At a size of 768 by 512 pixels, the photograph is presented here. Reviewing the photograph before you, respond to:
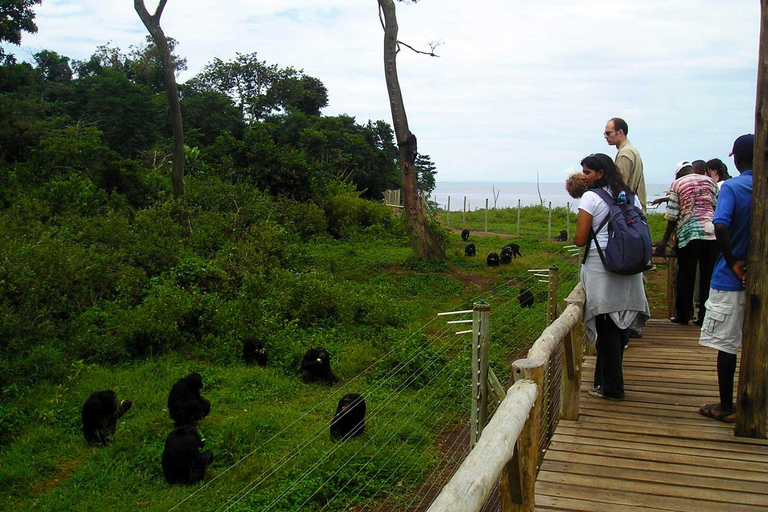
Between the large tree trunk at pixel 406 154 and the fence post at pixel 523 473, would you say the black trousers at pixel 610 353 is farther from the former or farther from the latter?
the large tree trunk at pixel 406 154

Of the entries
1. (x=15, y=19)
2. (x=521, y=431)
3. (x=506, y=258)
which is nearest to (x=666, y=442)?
(x=521, y=431)

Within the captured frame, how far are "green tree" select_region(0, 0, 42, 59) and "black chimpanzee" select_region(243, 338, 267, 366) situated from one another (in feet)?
55.6

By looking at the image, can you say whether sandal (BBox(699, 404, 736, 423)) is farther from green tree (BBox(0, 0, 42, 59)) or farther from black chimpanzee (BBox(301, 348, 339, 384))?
green tree (BBox(0, 0, 42, 59))

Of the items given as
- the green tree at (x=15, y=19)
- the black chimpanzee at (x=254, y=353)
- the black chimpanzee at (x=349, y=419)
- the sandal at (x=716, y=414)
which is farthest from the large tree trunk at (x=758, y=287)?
the green tree at (x=15, y=19)

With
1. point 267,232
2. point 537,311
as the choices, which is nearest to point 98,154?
point 267,232

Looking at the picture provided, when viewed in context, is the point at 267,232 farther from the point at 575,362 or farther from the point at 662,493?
the point at 662,493

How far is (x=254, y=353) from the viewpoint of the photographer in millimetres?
7840

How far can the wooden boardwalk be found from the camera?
11.2 ft

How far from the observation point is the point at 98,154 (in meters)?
16.2

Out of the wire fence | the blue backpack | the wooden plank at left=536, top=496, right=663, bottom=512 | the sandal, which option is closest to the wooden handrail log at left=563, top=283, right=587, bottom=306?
the blue backpack

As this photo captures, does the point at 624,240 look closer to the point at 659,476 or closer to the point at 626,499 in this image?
the point at 659,476

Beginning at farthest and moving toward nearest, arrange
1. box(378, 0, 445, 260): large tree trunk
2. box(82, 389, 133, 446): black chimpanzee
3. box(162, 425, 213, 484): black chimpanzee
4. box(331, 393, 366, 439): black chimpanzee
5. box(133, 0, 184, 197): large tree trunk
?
1. box(378, 0, 445, 260): large tree trunk
2. box(133, 0, 184, 197): large tree trunk
3. box(82, 389, 133, 446): black chimpanzee
4. box(331, 393, 366, 439): black chimpanzee
5. box(162, 425, 213, 484): black chimpanzee

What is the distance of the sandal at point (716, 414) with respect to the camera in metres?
4.43

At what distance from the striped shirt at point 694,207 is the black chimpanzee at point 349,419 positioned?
3540mm
